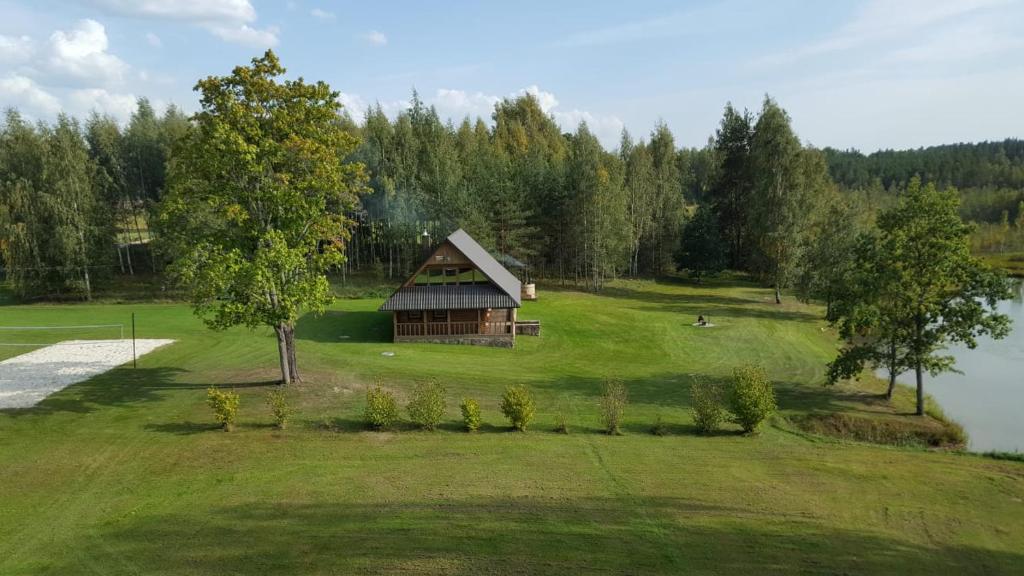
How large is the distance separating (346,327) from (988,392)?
97.8 feet

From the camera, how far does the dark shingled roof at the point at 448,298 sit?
28500 millimetres

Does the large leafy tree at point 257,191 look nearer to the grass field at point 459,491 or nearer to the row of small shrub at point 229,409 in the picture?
the row of small shrub at point 229,409

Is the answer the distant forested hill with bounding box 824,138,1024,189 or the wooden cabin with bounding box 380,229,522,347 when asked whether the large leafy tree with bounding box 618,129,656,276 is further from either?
the distant forested hill with bounding box 824,138,1024,189

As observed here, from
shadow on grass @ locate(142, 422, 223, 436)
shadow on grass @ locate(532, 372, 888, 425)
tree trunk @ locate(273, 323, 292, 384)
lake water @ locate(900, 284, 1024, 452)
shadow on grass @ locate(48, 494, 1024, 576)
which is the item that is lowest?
lake water @ locate(900, 284, 1024, 452)

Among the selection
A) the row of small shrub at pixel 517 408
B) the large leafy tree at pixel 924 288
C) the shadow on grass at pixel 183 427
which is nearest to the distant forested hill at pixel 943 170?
the large leafy tree at pixel 924 288

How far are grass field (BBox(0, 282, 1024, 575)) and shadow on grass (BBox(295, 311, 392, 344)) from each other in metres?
6.93

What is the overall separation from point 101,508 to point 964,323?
24728 mm

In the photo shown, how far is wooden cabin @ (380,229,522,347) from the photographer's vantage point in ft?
94.2

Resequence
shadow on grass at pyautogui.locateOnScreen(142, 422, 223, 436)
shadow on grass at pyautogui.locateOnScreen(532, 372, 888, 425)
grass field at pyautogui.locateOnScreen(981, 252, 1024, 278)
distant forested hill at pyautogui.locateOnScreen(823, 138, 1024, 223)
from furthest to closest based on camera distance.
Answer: distant forested hill at pyautogui.locateOnScreen(823, 138, 1024, 223), grass field at pyautogui.locateOnScreen(981, 252, 1024, 278), shadow on grass at pyautogui.locateOnScreen(532, 372, 888, 425), shadow on grass at pyautogui.locateOnScreen(142, 422, 223, 436)

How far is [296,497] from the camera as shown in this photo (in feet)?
37.0

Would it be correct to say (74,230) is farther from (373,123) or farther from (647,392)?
(647,392)

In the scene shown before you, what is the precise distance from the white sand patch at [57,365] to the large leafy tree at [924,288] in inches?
1051

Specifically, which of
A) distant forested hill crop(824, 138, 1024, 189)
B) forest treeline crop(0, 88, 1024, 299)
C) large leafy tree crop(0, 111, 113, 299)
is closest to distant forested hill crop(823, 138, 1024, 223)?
distant forested hill crop(824, 138, 1024, 189)

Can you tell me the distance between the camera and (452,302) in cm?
2875
